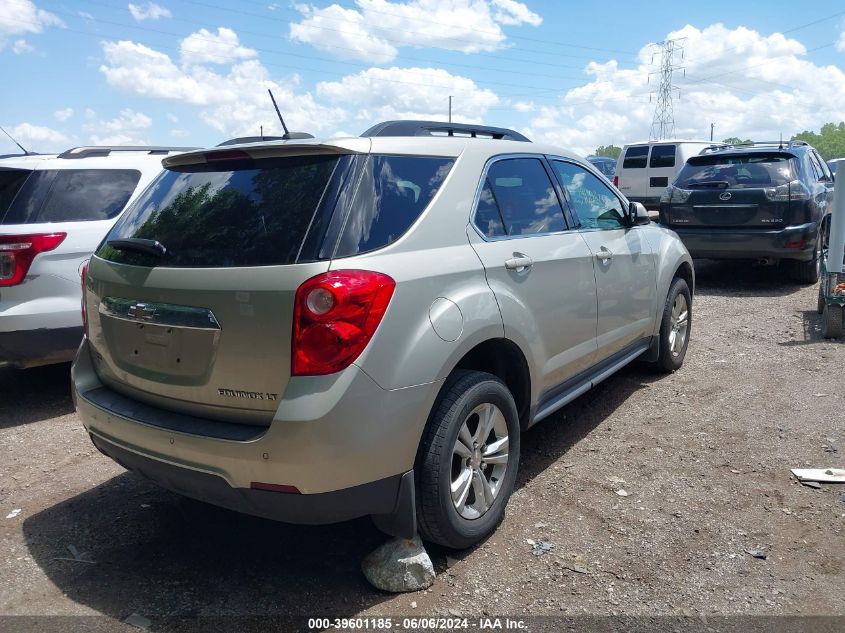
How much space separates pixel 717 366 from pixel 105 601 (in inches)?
192

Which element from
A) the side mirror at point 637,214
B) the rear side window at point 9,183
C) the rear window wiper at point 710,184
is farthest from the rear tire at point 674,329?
the rear side window at point 9,183

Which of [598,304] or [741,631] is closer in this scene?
[741,631]

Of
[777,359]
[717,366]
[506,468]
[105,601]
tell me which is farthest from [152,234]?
[777,359]

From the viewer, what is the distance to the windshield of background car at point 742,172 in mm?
8648

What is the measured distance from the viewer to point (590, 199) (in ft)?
14.8

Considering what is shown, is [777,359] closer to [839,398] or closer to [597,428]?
[839,398]

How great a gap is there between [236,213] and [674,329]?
393 centimetres

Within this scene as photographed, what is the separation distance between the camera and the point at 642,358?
5.41 m

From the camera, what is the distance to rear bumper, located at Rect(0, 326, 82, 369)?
185 inches

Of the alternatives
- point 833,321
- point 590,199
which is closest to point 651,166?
point 833,321

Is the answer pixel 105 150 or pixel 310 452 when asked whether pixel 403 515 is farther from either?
pixel 105 150

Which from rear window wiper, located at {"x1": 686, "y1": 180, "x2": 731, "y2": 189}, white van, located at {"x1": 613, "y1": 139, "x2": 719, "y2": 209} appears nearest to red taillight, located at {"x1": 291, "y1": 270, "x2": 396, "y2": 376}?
rear window wiper, located at {"x1": 686, "y1": 180, "x2": 731, "y2": 189}

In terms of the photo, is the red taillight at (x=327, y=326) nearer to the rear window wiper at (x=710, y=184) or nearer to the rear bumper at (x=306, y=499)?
the rear bumper at (x=306, y=499)

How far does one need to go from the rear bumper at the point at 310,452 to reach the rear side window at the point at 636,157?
18.5 meters
